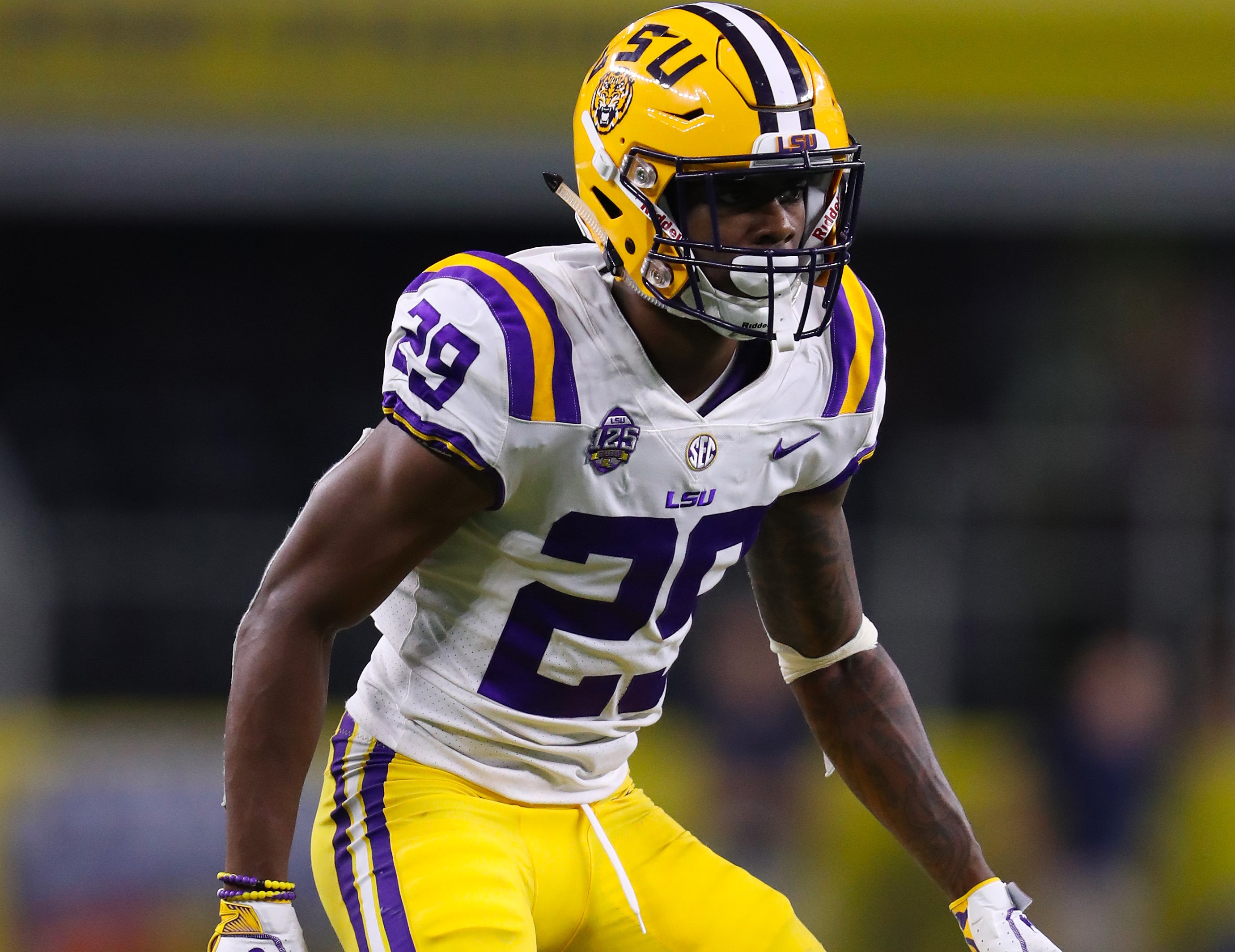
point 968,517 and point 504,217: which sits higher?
point 504,217

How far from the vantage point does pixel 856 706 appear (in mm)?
2682

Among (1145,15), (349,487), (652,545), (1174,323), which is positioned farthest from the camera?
(1174,323)

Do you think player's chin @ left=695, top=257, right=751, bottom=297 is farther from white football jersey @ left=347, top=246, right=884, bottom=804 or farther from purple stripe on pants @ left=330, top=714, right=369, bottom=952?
purple stripe on pants @ left=330, top=714, right=369, bottom=952

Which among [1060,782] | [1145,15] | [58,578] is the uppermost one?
[1145,15]

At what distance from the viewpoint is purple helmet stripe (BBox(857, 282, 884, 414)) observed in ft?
8.30

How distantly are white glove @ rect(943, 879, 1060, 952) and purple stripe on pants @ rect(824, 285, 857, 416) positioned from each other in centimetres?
71

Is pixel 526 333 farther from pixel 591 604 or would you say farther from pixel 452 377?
pixel 591 604

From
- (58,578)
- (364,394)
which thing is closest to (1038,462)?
(364,394)

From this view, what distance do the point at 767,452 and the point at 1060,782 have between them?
4531 millimetres

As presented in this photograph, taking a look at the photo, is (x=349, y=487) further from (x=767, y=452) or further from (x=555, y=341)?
(x=767, y=452)

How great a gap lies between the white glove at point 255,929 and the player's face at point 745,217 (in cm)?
94

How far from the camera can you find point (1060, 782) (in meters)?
6.58

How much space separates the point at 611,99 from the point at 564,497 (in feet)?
1.82

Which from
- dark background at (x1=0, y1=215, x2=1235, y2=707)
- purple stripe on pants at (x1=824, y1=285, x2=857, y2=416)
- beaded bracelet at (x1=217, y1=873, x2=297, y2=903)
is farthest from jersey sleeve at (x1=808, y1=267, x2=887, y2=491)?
dark background at (x1=0, y1=215, x2=1235, y2=707)
